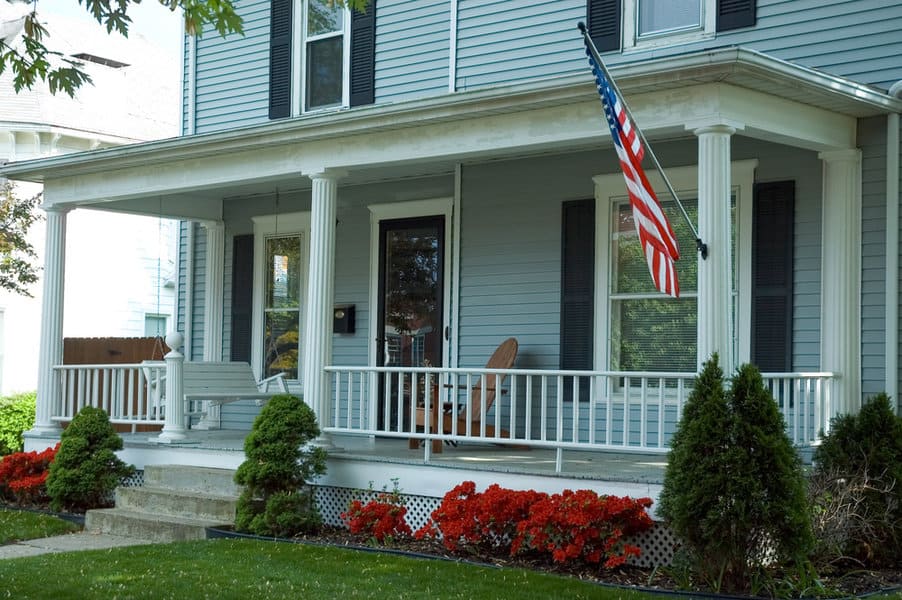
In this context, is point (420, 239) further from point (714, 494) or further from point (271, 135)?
point (714, 494)

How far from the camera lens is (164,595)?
22.2 feet

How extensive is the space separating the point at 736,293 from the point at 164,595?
5.06 meters

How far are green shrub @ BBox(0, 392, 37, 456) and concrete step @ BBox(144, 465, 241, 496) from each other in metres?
5.75

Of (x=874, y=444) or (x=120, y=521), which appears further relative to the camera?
(x=120, y=521)

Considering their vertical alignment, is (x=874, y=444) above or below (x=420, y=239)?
below

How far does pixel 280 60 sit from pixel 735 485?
310 inches

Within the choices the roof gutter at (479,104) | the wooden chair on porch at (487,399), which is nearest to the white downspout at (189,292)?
the roof gutter at (479,104)

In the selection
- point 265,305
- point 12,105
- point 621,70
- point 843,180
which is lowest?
point 265,305

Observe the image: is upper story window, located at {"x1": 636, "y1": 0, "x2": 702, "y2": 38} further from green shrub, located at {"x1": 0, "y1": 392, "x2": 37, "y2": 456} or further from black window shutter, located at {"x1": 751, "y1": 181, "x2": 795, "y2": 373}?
green shrub, located at {"x1": 0, "y1": 392, "x2": 37, "y2": 456}

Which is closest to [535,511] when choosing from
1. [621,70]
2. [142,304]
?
[621,70]

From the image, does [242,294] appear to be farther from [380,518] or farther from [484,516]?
[484,516]

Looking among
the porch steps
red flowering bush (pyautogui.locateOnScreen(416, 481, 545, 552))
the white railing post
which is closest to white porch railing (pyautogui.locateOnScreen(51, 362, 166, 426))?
the white railing post

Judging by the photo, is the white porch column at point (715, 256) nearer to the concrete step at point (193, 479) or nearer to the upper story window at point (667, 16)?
the upper story window at point (667, 16)

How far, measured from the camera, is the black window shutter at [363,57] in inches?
481
